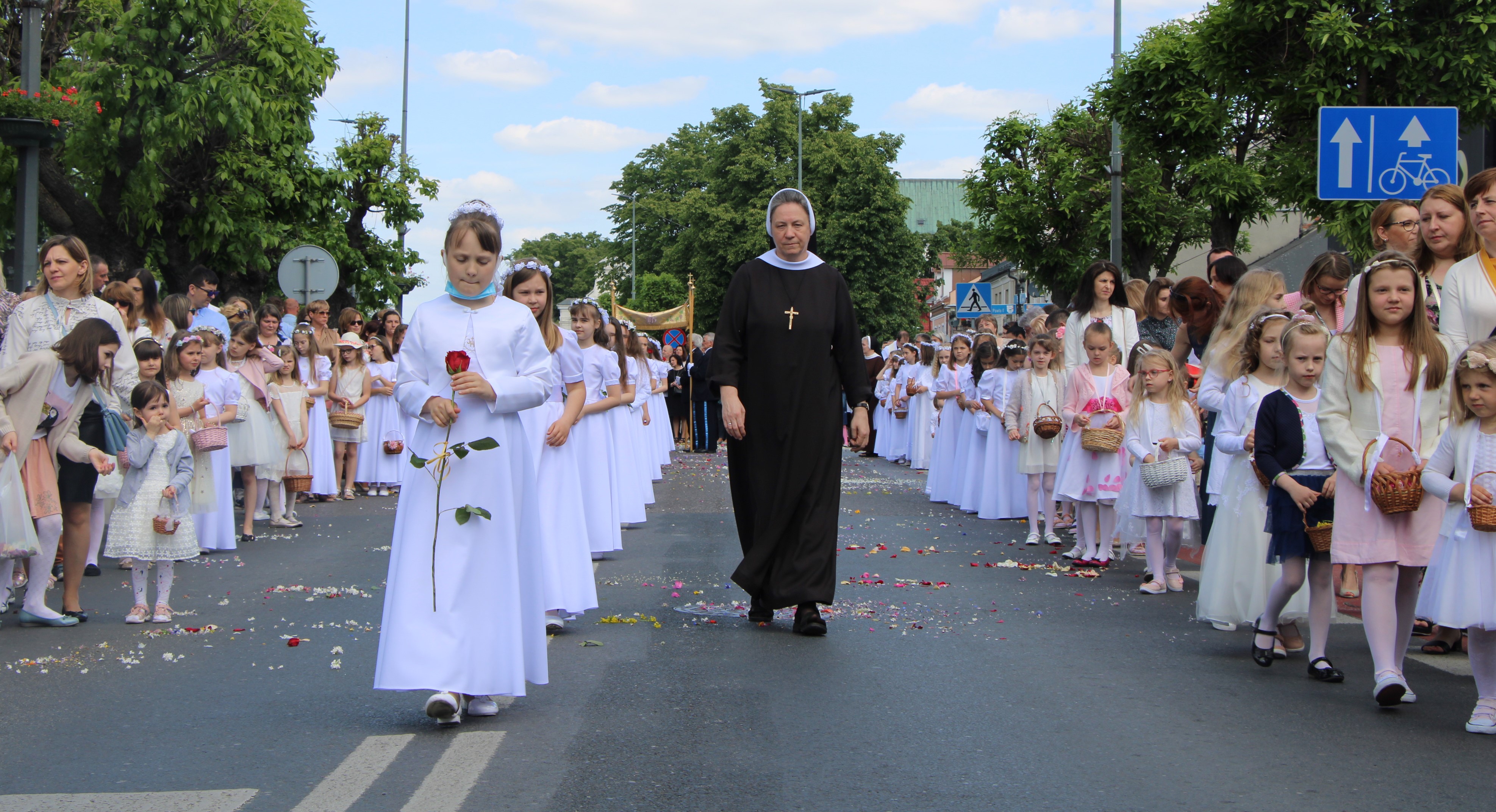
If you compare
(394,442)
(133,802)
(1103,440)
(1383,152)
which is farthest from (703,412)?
(133,802)

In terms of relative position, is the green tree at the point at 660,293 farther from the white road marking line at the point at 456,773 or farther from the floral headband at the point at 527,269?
the white road marking line at the point at 456,773

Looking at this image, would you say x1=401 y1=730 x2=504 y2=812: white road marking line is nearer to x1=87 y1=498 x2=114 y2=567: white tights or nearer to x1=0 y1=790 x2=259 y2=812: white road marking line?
x1=0 y1=790 x2=259 y2=812: white road marking line

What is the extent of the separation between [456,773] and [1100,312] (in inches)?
321

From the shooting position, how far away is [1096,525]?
11.5m

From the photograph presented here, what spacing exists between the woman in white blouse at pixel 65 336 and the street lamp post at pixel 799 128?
56.0m

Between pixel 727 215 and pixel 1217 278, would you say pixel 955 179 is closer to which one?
pixel 727 215

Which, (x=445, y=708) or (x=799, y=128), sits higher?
(x=799, y=128)

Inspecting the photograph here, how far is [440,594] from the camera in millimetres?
5652

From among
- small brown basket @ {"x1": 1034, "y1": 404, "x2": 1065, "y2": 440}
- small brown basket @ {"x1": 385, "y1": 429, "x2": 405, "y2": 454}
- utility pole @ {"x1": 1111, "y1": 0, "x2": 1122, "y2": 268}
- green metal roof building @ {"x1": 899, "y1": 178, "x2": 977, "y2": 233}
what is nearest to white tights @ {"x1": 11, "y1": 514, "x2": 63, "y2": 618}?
small brown basket @ {"x1": 1034, "y1": 404, "x2": 1065, "y2": 440}

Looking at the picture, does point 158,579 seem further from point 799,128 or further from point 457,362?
point 799,128

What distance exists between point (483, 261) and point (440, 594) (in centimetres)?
132

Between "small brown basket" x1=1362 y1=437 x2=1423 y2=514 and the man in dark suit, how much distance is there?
24.7 meters

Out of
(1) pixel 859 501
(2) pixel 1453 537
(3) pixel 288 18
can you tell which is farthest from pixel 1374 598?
(3) pixel 288 18

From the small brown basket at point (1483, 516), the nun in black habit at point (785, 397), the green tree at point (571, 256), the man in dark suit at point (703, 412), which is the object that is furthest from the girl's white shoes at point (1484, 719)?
the green tree at point (571, 256)
